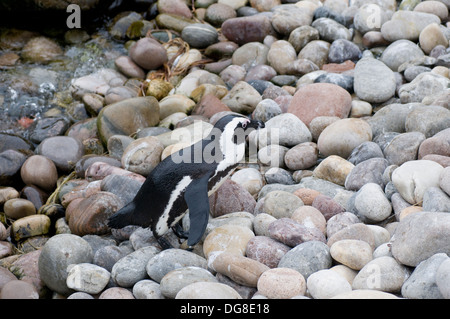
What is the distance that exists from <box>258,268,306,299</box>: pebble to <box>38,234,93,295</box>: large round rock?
1.22 m

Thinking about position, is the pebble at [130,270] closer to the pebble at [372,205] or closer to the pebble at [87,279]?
the pebble at [87,279]

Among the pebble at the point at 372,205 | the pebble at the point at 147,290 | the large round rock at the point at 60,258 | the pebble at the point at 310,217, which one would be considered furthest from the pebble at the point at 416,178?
the large round rock at the point at 60,258

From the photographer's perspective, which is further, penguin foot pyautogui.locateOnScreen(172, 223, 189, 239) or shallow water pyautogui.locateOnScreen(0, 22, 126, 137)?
shallow water pyautogui.locateOnScreen(0, 22, 126, 137)

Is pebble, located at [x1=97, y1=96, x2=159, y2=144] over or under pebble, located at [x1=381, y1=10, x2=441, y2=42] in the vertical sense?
under

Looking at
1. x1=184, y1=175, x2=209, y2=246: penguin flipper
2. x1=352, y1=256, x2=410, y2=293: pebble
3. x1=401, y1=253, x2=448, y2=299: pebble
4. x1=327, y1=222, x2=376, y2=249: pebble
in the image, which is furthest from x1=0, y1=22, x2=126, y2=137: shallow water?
x1=401, y1=253, x2=448, y2=299: pebble

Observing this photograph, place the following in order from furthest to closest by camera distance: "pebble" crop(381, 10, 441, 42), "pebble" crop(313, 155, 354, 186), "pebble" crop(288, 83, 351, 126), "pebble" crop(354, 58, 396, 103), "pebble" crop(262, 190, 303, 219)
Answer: "pebble" crop(381, 10, 441, 42)
"pebble" crop(354, 58, 396, 103)
"pebble" crop(288, 83, 351, 126)
"pebble" crop(313, 155, 354, 186)
"pebble" crop(262, 190, 303, 219)

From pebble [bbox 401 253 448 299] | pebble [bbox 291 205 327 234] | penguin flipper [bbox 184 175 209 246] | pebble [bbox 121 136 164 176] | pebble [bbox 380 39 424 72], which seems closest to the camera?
pebble [bbox 401 253 448 299]

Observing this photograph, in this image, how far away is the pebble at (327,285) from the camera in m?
2.84

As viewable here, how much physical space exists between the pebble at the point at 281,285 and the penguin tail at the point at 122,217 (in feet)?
3.70

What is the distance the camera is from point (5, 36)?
7.31 meters

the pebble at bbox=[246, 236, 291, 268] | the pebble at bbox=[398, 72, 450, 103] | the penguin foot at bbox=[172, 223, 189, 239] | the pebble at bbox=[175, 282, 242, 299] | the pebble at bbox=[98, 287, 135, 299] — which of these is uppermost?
the pebble at bbox=[398, 72, 450, 103]

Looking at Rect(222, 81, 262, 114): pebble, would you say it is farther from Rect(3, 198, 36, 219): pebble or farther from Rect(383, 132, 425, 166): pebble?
Rect(3, 198, 36, 219): pebble

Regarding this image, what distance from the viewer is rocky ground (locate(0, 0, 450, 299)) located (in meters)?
3.11

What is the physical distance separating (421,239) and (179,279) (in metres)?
1.31
